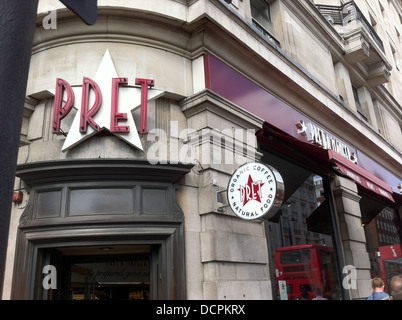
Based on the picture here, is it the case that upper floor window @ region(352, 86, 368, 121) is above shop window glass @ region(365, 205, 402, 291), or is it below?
above

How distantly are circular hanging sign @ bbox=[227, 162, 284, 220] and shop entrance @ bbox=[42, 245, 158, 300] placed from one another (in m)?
1.83

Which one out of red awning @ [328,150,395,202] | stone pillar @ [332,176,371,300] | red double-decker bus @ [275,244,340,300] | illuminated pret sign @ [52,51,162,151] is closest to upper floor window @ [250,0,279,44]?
red awning @ [328,150,395,202]

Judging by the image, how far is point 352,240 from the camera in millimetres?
11289

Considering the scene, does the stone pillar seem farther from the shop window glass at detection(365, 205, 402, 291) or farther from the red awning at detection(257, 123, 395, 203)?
the shop window glass at detection(365, 205, 402, 291)

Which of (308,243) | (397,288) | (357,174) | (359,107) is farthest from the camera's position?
(359,107)

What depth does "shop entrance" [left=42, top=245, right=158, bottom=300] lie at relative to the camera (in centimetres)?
669

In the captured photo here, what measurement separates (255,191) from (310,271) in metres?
6.60

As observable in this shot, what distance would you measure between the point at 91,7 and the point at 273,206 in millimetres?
4438

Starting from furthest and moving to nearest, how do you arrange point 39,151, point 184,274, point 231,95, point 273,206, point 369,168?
1. point 369,168
2. point 231,95
3. point 39,151
4. point 184,274
5. point 273,206

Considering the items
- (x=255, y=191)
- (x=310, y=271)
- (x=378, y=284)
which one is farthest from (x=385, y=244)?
(x=255, y=191)

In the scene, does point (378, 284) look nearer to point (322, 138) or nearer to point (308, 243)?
point (308, 243)
